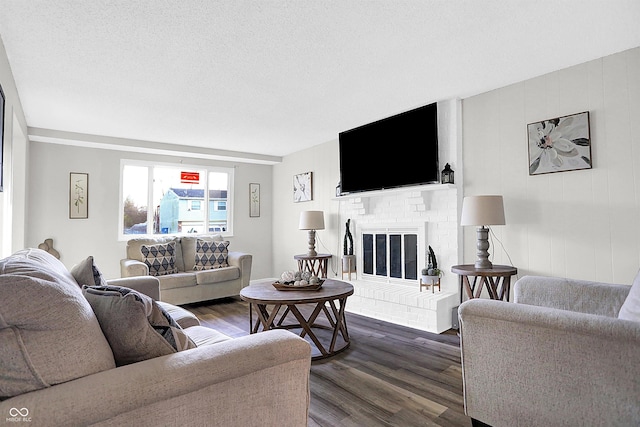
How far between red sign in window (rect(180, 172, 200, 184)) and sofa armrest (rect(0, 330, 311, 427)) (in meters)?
5.15

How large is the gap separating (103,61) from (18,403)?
103 inches

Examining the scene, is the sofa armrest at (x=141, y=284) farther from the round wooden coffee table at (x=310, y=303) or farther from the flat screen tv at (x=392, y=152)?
the flat screen tv at (x=392, y=152)

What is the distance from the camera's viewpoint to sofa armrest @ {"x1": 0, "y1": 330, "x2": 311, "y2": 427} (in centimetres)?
86

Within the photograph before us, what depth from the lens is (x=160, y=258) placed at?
471 centimetres

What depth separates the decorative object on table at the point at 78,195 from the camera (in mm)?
4805

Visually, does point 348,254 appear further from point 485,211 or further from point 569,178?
point 569,178

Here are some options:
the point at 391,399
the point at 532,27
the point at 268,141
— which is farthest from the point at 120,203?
the point at 532,27

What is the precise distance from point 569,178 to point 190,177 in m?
5.24

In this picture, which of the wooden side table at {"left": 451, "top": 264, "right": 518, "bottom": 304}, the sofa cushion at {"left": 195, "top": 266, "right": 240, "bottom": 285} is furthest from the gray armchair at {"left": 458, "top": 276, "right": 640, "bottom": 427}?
the sofa cushion at {"left": 195, "top": 266, "right": 240, "bottom": 285}

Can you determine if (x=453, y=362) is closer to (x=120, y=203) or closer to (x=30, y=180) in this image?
(x=120, y=203)

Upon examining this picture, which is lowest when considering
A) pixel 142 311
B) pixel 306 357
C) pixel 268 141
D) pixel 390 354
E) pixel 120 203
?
pixel 390 354

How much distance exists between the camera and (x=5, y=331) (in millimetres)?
875

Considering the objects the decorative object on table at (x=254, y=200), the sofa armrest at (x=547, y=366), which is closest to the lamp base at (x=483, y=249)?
the sofa armrest at (x=547, y=366)

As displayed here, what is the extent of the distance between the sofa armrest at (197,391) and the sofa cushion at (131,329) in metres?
0.07
